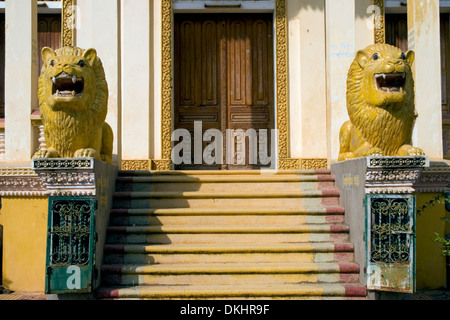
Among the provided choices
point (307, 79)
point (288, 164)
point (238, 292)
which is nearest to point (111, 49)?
point (307, 79)

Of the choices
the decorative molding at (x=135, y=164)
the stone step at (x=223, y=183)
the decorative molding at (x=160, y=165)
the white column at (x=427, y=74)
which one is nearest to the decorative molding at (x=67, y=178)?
the stone step at (x=223, y=183)

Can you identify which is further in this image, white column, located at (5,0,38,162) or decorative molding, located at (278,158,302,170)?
decorative molding, located at (278,158,302,170)

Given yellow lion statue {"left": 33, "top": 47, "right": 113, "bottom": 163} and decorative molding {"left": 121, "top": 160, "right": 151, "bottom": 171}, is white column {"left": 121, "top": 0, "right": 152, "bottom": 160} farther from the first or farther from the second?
yellow lion statue {"left": 33, "top": 47, "right": 113, "bottom": 163}

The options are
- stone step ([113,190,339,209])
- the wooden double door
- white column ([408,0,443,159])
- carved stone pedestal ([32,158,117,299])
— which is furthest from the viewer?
the wooden double door

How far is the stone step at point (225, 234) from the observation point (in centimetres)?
561

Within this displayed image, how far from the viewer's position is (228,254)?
5.37 m

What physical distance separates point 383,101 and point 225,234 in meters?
2.34

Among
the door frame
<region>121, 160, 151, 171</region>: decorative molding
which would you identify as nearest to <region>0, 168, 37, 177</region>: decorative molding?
<region>121, 160, 151, 171</region>: decorative molding

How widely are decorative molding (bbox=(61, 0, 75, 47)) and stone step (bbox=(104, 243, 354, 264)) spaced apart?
14.7ft

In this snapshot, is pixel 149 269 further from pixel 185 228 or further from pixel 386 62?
pixel 386 62

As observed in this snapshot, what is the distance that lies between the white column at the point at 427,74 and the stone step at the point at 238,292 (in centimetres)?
277

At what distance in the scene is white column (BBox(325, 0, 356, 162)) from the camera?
687 centimetres

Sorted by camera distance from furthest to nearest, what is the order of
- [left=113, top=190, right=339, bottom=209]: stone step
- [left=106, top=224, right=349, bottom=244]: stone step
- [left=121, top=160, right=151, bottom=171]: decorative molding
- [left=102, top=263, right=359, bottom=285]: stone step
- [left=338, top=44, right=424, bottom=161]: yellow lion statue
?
[left=121, top=160, right=151, bottom=171]: decorative molding
[left=113, top=190, right=339, bottom=209]: stone step
[left=106, top=224, right=349, bottom=244]: stone step
[left=338, top=44, right=424, bottom=161]: yellow lion statue
[left=102, top=263, right=359, bottom=285]: stone step

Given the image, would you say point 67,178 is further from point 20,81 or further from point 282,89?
point 282,89
